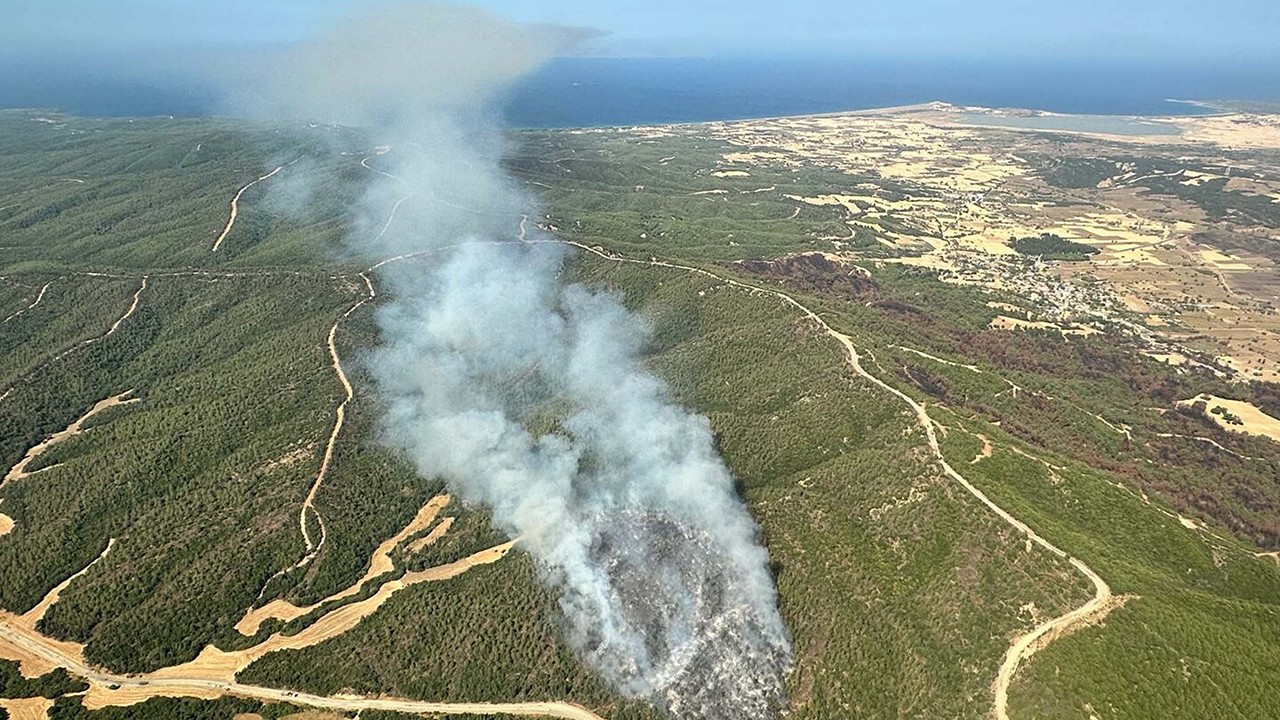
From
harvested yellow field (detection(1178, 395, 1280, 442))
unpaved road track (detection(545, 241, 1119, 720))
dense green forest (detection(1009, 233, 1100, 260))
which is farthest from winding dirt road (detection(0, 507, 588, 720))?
dense green forest (detection(1009, 233, 1100, 260))

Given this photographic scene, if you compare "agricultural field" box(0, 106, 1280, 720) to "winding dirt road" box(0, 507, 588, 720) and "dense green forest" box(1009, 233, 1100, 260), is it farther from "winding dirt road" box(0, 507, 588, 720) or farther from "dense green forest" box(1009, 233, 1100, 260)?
"dense green forest" box(1009, 233, 1100, 260)

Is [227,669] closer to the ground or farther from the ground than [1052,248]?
closer to the ground

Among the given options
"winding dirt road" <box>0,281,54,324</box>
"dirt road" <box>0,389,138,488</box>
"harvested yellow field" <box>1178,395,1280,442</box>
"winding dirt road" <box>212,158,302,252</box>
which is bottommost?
"dirt road" <box>0,389,138,488</box>

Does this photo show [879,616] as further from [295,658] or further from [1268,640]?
[295,658]

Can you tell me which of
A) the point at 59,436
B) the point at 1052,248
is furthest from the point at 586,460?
the point at 1052,248

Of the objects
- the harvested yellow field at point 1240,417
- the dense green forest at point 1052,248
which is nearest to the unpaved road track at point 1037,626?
the harvested yellow field at point 1240,417

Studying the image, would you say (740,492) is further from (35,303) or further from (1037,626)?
(35,303)

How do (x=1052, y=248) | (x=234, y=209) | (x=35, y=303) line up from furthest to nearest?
(x=1052, y=248), (x=234, y=209), (x=35, y=303)

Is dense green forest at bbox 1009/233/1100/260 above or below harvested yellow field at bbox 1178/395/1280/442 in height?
above

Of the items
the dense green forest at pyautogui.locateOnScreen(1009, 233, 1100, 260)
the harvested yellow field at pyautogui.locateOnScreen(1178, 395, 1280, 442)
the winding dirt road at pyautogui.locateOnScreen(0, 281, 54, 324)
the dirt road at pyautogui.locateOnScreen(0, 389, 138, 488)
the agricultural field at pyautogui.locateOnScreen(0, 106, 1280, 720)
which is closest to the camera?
the agricultural field at pyautogui.locateOnScreen(0, 106, 1280, 720)
